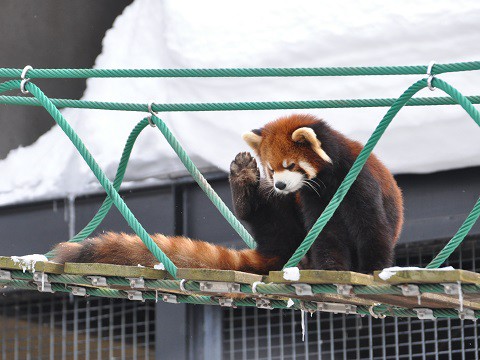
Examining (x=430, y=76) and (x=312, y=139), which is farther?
(x=312, y=139)

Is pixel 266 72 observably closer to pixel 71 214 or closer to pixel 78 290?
pixel 78 290

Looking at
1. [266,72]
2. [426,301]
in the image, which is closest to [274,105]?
[266,72]

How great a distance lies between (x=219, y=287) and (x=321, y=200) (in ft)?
2.59

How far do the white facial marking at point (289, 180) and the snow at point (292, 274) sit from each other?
0.78 meters

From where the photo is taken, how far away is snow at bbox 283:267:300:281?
3.32 meters

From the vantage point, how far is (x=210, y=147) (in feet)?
20.4

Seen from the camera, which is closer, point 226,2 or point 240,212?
point 240,212

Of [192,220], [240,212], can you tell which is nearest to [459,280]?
[240,212]

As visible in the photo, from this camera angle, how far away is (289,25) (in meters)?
6.29

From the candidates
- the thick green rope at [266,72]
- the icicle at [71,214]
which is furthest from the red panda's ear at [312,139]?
the icicle at [71,214]

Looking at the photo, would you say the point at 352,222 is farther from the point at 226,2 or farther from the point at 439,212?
the point at 226,2

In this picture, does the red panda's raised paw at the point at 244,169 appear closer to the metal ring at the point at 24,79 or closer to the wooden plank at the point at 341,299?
the wooden plank at the point at 341,299

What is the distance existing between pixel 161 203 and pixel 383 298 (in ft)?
10.2

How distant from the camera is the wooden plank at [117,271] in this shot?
3.55 meters
